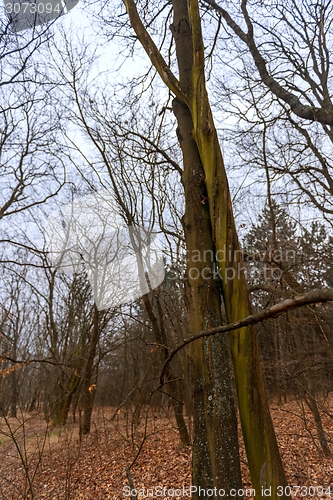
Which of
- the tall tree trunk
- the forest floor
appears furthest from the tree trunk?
the tall tree trunk

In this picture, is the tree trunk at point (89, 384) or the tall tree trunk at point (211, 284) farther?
the tree trunk at point (89, 384)

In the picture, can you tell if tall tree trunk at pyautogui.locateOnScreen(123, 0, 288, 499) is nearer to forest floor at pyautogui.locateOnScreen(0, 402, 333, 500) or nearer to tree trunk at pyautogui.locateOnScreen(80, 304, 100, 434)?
forest floor at pyautogui.locateOnScreen(0, 402, 333, 500)

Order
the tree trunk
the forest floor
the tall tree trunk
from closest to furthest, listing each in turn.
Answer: the tall tree trunk
the forest floor
the tree trunk

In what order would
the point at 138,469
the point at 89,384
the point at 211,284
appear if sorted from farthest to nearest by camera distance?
the point at 89,384 → the point at 138,469 → the point at 211,284

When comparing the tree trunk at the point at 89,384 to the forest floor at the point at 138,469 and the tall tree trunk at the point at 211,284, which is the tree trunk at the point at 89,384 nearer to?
the forest floor at the point at 138,469

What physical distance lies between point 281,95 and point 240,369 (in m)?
3.43

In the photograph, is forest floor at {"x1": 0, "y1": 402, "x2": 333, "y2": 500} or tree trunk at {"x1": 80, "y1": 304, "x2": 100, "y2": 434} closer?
forest floor at {"x1": 0, "y1": 402, "x2": 333, "y2": 500}

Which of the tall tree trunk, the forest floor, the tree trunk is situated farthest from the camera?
the tree trunk

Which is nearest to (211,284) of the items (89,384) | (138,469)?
(138,469)

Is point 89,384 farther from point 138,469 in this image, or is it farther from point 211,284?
point 211,284

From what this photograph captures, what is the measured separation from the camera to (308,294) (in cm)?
96

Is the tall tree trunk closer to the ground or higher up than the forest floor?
higher up

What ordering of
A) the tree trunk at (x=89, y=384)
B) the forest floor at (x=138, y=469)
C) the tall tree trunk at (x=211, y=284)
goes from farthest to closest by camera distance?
the tree trunk at (x=89, y=384), the forest floor at (x=138, y=469), the tall tree trunk at (x=211, y=284)

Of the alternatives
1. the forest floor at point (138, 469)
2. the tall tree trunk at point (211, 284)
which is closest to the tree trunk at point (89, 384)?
the forest floor at point (138, 469)
